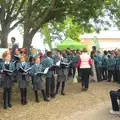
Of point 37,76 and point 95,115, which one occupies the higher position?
point 37,76

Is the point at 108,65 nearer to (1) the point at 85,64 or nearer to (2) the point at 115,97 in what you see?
(1) the point at 85,64

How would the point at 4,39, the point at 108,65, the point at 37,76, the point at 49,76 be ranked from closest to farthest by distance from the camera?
the point at 37,76 → the point at 49,76 → the point at 108,65 → the point at 4,39

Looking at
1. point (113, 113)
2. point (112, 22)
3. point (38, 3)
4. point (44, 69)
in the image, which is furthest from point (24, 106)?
point (112, 22)

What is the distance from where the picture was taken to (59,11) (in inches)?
719

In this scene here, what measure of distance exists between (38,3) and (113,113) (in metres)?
9.98

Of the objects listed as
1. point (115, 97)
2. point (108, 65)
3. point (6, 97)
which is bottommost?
point (6, 97)

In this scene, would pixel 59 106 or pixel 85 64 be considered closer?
pixel 59 106

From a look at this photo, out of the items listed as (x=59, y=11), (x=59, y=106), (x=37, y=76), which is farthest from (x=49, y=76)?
(x=59, y=11)

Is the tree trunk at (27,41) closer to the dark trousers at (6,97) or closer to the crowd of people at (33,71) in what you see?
the crowd of people at (33,71)

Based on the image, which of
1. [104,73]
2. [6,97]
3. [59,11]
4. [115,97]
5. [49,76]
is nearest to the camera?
[115,97]

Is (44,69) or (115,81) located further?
(115,81)

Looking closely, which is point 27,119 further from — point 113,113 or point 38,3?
point 38,3

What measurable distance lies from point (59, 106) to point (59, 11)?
25.3ft

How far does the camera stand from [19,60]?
478 inches
